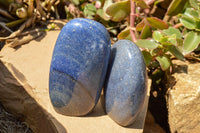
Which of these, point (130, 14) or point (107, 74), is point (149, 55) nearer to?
point (130, 14)

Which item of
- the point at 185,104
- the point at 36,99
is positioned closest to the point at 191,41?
the point at 185,104

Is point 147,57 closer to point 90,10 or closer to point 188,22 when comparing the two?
point 188,22

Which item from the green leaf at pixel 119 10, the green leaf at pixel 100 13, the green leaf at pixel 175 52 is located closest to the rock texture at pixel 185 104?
the green leaf at pixel 175 52

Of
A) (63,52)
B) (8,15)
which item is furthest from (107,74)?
(8,15)

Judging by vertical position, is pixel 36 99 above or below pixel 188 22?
below

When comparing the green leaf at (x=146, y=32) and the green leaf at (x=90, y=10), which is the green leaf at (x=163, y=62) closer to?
the green leaf at (x=146, y=32)
